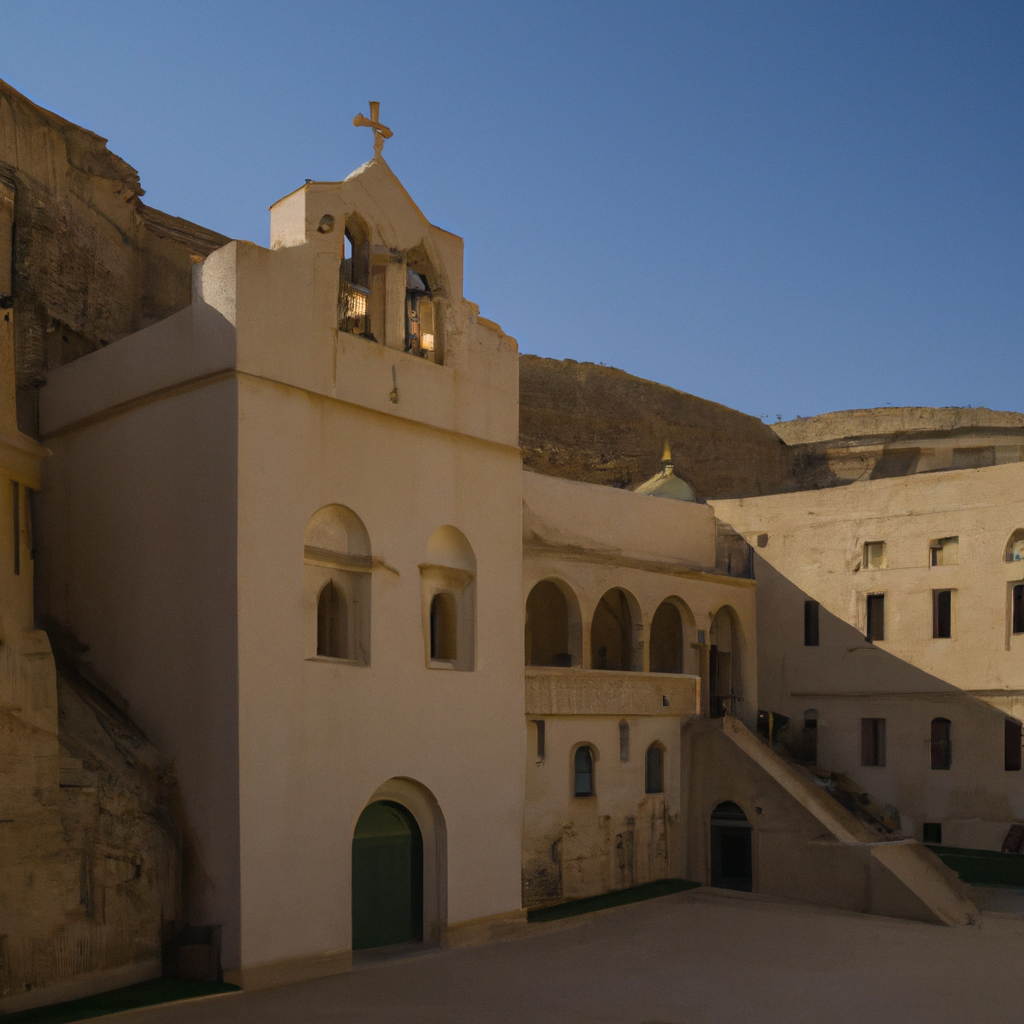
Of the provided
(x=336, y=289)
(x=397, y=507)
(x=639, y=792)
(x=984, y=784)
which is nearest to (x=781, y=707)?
(x=984, y=784)

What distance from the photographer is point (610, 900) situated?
17.9 metres

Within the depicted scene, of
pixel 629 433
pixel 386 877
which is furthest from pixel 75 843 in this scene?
pixel 629 433

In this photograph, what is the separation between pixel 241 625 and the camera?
12.7m

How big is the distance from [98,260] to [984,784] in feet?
59.2

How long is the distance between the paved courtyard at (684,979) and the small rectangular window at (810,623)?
25.3 ft

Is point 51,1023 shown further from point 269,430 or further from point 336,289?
point 336,289

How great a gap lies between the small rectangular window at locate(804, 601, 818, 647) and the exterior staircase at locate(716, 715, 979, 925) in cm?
414

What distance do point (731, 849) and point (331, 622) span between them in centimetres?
1110

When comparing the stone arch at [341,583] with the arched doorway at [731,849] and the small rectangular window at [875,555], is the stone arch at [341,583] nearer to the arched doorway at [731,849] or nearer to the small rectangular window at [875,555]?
the arched doorway at [731,849]

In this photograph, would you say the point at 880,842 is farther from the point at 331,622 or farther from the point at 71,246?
the point at 71,246

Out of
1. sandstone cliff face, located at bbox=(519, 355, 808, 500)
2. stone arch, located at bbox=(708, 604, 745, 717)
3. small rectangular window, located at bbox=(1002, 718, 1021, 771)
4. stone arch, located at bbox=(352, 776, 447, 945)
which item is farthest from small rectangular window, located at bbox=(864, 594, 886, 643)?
sandstone cliff face, located at bbox=(519, 355, 808, 500)

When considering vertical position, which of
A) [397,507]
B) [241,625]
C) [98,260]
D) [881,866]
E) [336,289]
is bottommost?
[881,866]

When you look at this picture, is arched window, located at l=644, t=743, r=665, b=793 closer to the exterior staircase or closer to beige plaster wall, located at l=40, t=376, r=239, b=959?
the exterior staircase

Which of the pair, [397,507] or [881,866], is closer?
[397,507]
